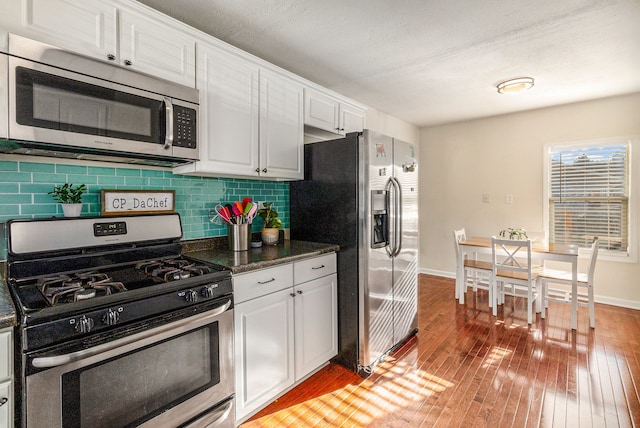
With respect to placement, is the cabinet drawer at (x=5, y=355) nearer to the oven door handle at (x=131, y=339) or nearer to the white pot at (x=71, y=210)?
the oven door handle at (x=131, y=339)

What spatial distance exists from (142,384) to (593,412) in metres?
2.41

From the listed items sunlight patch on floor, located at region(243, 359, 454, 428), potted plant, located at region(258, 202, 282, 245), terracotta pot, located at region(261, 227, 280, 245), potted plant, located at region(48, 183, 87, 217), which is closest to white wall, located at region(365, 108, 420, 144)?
potted plant, located at region(258, 202, 282, 245)

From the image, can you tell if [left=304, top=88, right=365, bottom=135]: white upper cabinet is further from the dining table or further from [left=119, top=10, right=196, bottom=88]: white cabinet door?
the dining table

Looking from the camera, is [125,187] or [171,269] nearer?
[171,269]

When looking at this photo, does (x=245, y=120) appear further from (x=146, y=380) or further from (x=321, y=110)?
(x=146, y=380)

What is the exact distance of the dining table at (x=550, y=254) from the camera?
3.01 meters

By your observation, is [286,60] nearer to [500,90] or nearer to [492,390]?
[500,90]

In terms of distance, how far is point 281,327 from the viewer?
77.2 inches

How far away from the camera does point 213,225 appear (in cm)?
232

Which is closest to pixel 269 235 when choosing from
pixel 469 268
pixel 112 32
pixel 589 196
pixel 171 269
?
pixel 171 269

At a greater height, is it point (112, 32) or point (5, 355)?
point (112, 32)

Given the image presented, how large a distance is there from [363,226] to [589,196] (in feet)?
10.7

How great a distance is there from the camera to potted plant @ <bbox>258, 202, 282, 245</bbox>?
2467 millimetres

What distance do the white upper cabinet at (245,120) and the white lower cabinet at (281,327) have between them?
72 centimetres
